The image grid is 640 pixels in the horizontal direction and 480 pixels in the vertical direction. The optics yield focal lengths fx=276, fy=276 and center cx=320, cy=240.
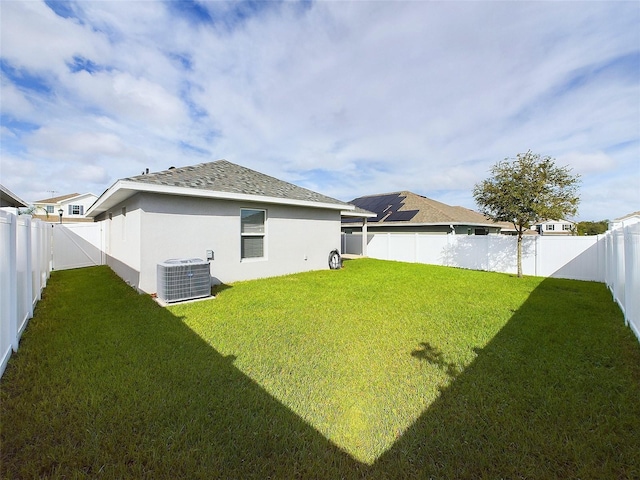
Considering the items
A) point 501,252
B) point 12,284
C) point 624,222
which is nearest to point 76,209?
point 12,284

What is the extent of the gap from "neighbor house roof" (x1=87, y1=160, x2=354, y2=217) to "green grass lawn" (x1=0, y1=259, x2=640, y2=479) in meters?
3.14

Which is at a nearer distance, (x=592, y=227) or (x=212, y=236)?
(x=212, y=236)

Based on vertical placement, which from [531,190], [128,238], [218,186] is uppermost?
[531,190]

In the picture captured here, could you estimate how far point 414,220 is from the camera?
17250mm

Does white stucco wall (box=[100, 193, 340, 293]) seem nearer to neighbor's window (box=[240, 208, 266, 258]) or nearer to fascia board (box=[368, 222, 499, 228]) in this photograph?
neighbor's window (box=[240, 208, 266, 258])

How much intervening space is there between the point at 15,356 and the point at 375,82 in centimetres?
1254

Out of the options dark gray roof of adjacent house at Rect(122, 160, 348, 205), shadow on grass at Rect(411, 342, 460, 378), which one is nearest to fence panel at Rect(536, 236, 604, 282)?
dark gray roof of adjacent house at Rect(122, 160, 348, 205)

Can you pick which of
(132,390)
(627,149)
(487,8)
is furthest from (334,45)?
(627,149)

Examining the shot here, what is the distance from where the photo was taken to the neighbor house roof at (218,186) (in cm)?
693

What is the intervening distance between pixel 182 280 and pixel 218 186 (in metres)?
3.11

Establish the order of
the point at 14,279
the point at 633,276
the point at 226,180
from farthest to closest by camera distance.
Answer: the point at 226,180 → the point at 633,276 → the point at 14,279

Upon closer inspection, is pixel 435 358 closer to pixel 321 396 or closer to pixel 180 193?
pixel 321 396

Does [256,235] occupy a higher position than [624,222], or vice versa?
[624,222]

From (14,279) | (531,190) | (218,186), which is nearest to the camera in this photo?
(14,279)
